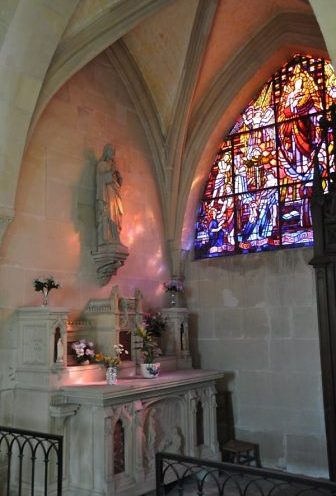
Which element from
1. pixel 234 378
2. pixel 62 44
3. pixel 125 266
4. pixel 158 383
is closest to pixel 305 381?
pixel 234 378

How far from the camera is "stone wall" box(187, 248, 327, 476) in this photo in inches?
292

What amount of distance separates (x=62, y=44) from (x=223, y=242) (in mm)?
3937

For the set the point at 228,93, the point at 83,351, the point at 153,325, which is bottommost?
the point at 83,351

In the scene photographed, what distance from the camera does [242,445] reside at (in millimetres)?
7293

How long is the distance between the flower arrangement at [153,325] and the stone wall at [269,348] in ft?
3.38

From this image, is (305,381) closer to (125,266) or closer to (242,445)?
(242,445)

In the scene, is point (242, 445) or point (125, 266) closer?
point (242, 445)

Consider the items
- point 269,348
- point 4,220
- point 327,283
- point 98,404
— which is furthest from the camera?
point 269,348

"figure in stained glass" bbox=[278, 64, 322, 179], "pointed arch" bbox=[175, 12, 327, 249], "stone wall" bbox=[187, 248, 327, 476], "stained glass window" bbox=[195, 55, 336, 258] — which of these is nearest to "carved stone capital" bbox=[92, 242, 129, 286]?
"pointed arch" bbox=[175, 12, 327, 249]

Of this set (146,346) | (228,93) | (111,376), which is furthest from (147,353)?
(228,93)

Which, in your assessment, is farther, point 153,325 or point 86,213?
point 153,325

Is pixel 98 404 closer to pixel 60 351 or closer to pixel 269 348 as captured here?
pixel 60 351

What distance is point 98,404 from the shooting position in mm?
5676

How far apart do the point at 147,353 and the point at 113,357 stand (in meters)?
0.60
